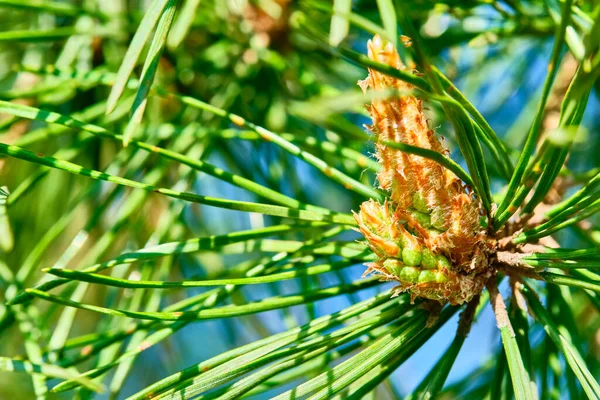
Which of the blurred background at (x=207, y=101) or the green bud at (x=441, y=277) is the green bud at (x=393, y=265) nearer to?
the green bud at (x=441, y=277)

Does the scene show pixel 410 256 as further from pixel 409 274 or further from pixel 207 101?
pixel 207 101

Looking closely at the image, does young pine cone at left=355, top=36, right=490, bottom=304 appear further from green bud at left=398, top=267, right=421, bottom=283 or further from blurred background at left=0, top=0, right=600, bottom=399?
blurred background at left=0, top=0, right=600, bottom=399

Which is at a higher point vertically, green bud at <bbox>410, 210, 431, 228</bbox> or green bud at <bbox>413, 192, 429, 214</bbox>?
green bud at <bbox>413, 192, 429, 214</bbox>

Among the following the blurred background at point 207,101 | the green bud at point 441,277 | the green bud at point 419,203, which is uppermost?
the blurred background at point 207,101

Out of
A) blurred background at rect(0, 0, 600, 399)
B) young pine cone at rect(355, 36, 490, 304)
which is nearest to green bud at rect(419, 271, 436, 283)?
young pine cone at rect(355, 36, 490, 304)

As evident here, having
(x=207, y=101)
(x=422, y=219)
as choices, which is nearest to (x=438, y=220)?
(x=422, y=219)

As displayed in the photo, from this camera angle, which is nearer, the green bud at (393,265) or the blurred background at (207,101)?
the green bud at (393,265)

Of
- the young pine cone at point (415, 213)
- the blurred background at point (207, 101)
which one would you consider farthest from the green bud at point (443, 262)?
the blurred background at point (207, 101)

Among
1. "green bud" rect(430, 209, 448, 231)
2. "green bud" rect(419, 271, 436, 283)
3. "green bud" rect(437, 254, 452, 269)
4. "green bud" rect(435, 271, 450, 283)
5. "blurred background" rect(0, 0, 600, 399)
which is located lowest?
"green bud" rect(435, 271, 450, 283)
